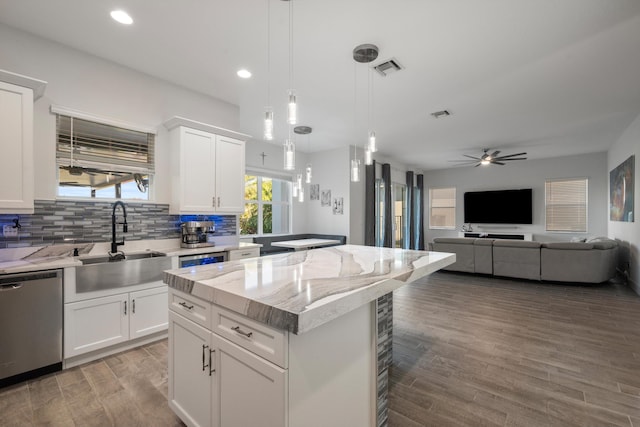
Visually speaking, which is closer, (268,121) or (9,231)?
(268,121)

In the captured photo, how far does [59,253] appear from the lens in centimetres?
267

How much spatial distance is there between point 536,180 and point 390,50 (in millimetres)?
7451

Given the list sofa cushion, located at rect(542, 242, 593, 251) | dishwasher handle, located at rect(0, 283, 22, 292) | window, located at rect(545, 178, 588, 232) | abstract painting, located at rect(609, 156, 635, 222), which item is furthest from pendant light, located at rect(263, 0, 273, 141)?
window, located at rect(545, 178, 588, 232)

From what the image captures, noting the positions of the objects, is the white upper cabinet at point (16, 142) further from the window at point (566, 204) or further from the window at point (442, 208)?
the window at point (566, 204)

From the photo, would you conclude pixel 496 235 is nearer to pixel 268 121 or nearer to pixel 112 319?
pixel 268 121

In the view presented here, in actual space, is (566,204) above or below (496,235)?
above

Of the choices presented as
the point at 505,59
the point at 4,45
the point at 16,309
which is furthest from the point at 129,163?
the point at 505,59

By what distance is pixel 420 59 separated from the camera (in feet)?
9.43

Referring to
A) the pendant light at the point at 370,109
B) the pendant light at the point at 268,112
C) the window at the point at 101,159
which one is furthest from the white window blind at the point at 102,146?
the pendant light at the point at 370,109

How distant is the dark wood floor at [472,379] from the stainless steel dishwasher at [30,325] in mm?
114

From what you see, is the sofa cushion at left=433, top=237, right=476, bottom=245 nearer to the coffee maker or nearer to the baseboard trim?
the coffee maker

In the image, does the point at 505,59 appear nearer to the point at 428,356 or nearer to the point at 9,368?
the point at 428,356

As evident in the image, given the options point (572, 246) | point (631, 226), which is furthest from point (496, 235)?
point (631, 226)

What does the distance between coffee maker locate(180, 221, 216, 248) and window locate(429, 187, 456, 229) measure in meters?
8.01
